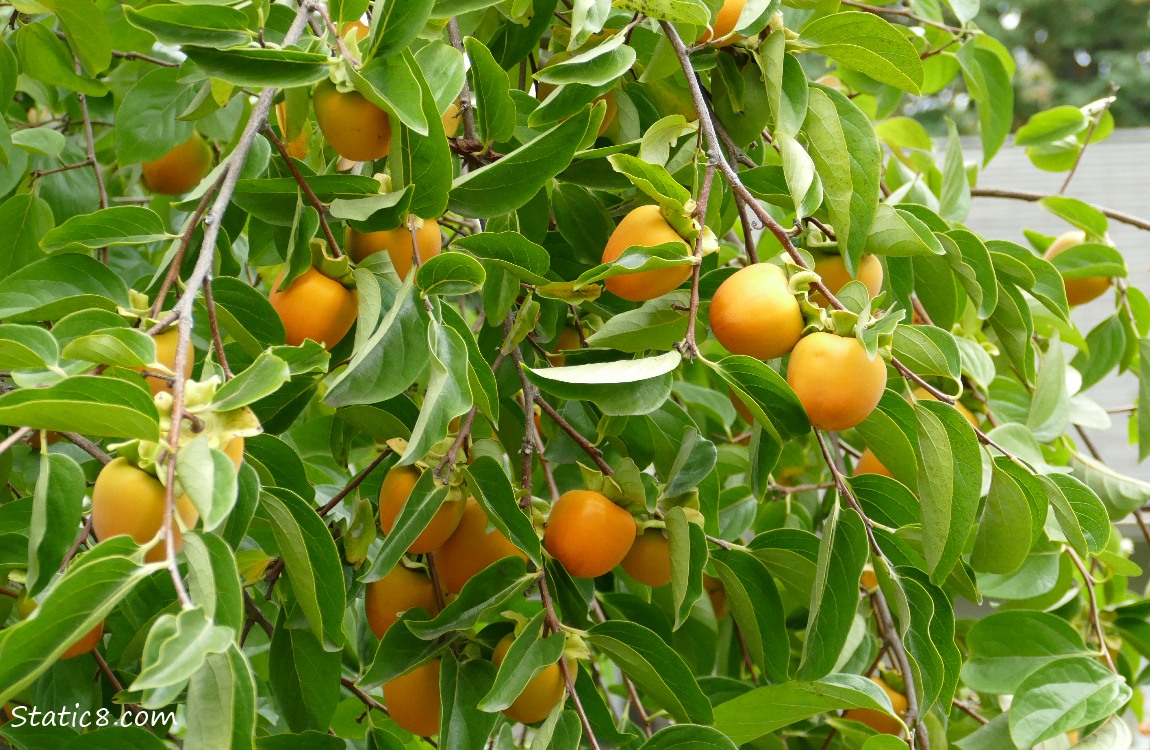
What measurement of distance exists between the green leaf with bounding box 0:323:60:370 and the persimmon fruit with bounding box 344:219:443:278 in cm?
21

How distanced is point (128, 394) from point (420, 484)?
0.22 m

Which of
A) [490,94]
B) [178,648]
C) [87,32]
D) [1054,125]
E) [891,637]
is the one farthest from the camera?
[1054,125]

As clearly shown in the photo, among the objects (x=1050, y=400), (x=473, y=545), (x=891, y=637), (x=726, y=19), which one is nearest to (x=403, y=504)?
(x=473, y=545)

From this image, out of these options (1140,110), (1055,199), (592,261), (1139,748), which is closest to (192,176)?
(592,261)

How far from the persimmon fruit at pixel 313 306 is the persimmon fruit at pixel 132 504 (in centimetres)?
19

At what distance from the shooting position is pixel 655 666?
2.14ft

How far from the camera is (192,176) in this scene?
3.60ft

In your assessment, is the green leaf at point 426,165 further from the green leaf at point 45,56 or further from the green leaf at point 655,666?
the green leaf at point 45,56

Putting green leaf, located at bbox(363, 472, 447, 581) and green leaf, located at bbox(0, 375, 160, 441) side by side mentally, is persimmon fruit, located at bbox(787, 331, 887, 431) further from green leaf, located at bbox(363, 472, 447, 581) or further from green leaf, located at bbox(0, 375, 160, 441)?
green leaf, located at bbox(0, 375, 160, 441)

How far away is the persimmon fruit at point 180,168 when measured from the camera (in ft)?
3.50

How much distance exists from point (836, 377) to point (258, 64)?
1.08 ft

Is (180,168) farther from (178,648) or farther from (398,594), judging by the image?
(178,648)

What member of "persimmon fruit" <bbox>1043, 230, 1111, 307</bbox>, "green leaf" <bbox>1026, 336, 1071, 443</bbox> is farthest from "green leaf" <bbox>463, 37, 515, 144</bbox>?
"persimmon fruit" <bbox>1043, 230, 1111, 307</bbox>

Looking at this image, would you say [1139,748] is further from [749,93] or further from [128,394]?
[128,394]
